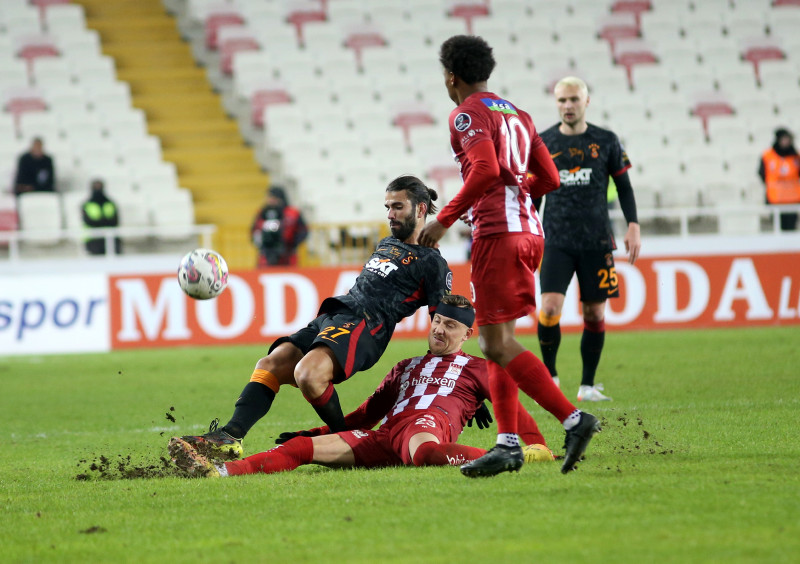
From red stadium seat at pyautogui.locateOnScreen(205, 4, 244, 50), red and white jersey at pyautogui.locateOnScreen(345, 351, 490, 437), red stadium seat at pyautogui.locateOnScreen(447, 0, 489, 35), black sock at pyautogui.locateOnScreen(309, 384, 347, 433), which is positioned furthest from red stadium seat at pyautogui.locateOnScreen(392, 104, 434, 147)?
black sock at pyautogui.locateOnScreen(309, 384, 347, 433)

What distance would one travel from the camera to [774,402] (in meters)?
7.29

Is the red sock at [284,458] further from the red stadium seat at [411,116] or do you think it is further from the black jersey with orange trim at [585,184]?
the red stadium seat at [411,116]

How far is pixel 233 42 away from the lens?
21.1 metres

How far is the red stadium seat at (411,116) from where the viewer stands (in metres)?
20.0

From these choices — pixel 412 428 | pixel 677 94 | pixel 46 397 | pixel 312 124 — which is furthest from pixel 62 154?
pixel 412 428

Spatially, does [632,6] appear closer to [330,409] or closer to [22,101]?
[22,101]

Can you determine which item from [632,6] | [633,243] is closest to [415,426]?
[633,243]

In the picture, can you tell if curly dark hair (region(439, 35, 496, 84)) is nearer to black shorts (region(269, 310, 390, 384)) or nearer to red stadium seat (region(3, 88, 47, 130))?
black shorts (region(269, 310, 390, 384))

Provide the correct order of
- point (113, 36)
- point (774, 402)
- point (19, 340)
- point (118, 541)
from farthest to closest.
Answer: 1. point (113, 36)
2. point (19, 340)
3. point (774, 402)
4. point (118, 541)

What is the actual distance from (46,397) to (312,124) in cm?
1065

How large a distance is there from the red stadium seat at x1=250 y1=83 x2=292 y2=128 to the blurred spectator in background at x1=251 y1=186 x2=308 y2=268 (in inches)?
178

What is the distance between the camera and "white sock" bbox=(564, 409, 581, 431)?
4.64 meters

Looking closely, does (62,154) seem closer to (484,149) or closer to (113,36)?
(113,36)

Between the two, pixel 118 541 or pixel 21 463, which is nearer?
pixel 118 541
